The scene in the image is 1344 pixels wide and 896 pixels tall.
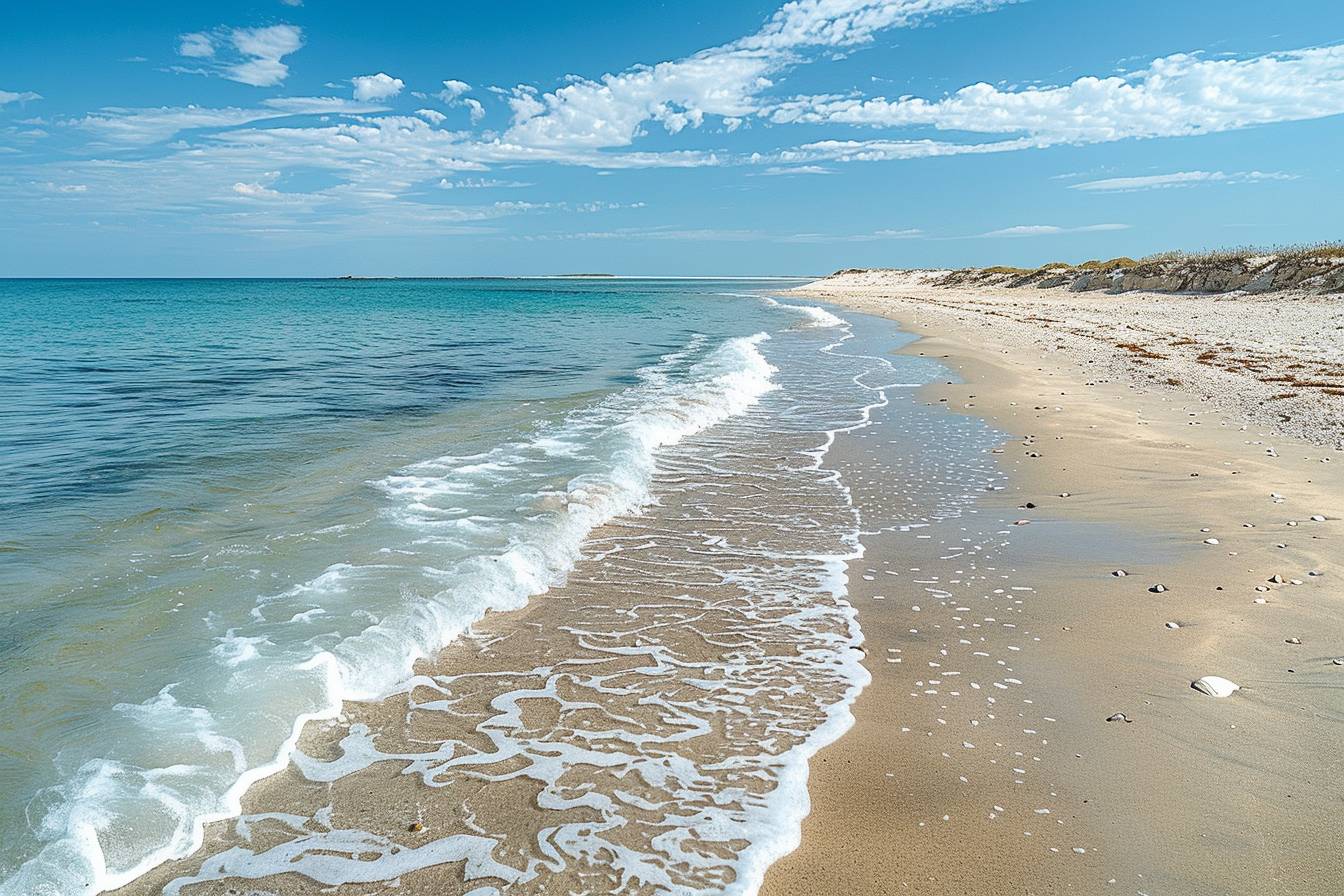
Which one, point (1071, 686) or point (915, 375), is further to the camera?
point (915, 375)

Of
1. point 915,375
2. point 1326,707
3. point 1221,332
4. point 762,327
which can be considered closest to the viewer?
point 1326,707

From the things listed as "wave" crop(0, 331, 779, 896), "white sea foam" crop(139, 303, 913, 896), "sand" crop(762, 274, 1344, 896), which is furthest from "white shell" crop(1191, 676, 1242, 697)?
"wave" crop(0, 331, 779, 896)

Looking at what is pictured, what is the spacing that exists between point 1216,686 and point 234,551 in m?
7.76

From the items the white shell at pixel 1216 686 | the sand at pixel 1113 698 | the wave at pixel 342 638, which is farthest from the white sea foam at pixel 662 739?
the white shell at pixel 1216 686

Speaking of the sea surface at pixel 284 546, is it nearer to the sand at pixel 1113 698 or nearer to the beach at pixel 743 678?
the beach at pixel 743 678

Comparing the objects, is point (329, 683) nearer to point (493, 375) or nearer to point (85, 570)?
point (85, 570)

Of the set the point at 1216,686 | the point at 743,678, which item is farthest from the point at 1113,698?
the point at 743,678

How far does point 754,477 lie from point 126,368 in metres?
20.1

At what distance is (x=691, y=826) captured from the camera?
355 cm

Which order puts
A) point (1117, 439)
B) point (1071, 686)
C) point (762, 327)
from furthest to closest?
1. point (762, 327)
2. point (1117, 439)
3. point (1071, 686)

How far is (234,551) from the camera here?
7109 millimetres

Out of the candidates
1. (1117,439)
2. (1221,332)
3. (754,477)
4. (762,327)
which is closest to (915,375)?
(1117,439)

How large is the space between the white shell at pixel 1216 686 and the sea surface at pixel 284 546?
6.55ft

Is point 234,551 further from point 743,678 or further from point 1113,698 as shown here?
point 1113,698
